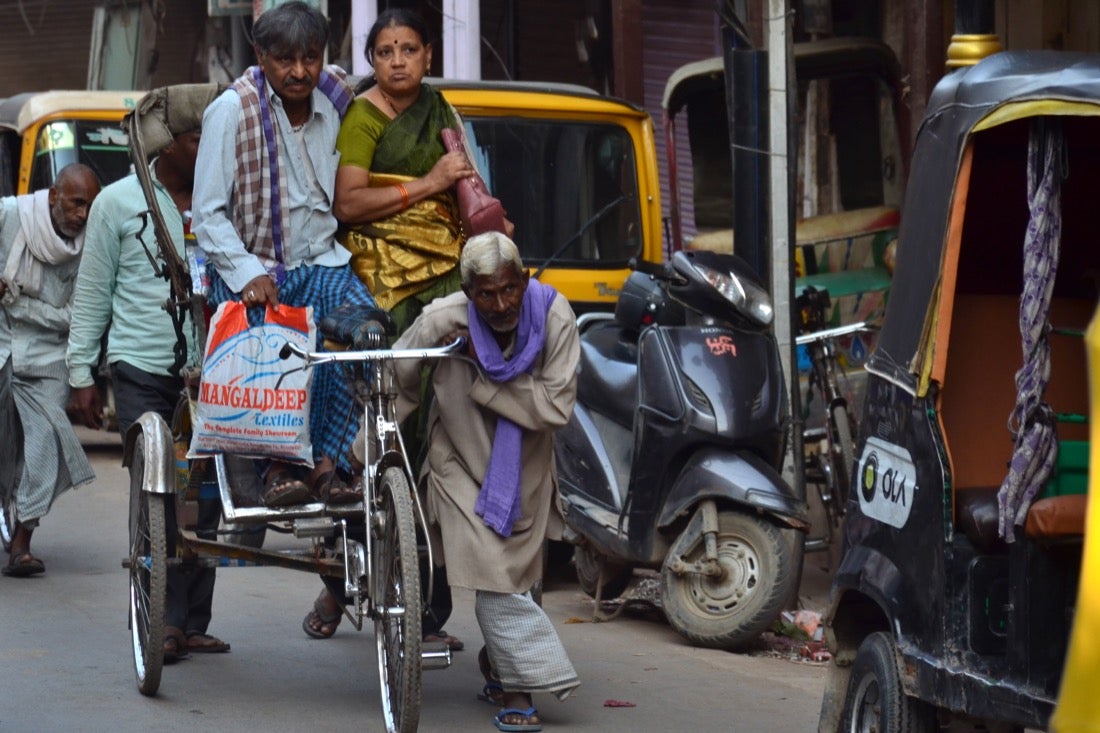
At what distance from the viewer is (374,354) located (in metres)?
5.64

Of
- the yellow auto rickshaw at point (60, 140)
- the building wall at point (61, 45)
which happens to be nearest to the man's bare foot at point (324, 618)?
the yellow auto rickshaw at point (60, 140)

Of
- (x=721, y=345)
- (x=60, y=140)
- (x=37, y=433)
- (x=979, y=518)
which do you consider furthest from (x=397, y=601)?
(x=60, y=140)

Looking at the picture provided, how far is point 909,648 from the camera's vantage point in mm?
4695

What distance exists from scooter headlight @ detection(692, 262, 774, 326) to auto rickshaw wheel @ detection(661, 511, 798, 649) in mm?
788

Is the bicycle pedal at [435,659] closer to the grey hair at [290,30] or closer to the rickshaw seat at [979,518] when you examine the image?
the rickshaw seat at [979,518]

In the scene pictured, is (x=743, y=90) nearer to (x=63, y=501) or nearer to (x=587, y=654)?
(x=587, y=654)

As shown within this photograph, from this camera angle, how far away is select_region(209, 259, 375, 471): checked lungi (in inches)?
246

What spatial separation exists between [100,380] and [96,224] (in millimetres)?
6349

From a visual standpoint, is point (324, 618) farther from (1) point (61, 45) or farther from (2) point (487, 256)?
(1) point (61, 45)

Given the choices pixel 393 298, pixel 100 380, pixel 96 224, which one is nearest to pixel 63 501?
pixel 100 380

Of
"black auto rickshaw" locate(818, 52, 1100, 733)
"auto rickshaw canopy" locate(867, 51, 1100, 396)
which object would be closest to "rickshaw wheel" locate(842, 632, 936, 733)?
"black auto rickshaw" locate(818, 52, 1100, 733)

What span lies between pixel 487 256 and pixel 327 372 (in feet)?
2.63

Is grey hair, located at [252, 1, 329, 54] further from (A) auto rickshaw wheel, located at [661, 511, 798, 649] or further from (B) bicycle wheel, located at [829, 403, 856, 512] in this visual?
(B) bicycle wheel, located at [829, 403, 856, 512]

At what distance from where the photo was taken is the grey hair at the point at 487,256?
19.0 ft
